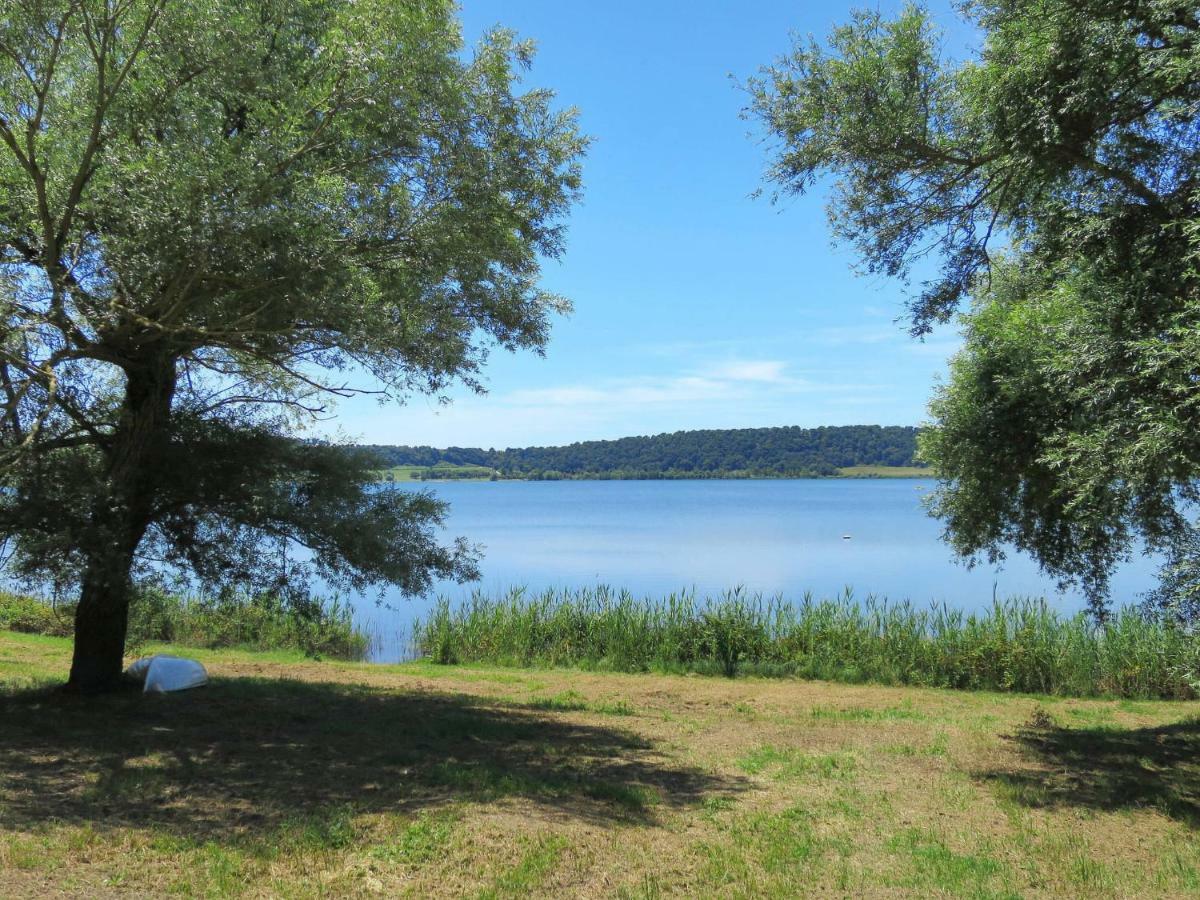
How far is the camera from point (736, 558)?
35781mm

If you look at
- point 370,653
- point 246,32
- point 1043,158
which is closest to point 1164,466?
point 1043,158

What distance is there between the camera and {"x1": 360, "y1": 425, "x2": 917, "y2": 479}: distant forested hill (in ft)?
364

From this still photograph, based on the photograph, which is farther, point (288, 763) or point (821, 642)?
point (821, 642)

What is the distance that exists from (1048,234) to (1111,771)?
4.69 m

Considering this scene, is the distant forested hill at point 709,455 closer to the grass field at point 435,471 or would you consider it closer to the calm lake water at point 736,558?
the grass field at point 435,471

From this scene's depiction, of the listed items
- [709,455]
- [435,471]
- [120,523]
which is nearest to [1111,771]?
[120,523]

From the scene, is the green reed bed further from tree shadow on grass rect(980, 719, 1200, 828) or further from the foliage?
tree shadow on grass rect(980, 719, 1200, 828)

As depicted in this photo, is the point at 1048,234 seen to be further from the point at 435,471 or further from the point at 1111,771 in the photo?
the point at 435,471

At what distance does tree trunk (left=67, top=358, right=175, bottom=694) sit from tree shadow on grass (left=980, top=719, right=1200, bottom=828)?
7.28m

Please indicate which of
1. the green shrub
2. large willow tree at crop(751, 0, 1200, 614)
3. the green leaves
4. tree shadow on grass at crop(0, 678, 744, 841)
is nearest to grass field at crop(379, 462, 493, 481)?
the green leaves

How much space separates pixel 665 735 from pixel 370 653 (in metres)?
9.79

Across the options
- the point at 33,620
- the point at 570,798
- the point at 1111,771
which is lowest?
the point at 33,620

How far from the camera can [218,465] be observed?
320 inches

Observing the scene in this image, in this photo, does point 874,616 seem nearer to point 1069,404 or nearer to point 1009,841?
point 1069,404
